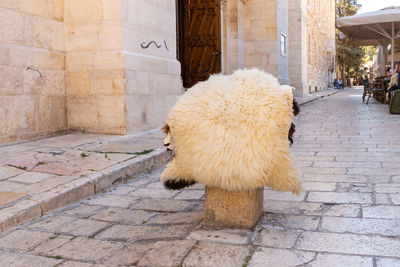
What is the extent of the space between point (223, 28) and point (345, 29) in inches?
202

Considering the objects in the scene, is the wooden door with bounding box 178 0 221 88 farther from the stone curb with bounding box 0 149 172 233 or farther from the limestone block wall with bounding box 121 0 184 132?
the stone curb with bounding box 0 149 172 233

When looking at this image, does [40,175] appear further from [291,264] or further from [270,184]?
[291,264]

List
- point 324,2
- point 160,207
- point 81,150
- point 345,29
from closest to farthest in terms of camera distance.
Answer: point 160,207
point 81,150
point 345,29
point 324,2

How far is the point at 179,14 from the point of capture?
11.6 m

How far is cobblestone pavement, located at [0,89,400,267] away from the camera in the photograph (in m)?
2.30

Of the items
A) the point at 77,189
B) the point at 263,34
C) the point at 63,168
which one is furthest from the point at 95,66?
the point at 263,34

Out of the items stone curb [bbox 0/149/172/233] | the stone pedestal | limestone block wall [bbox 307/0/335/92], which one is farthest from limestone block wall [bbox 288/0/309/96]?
the stone pedestal

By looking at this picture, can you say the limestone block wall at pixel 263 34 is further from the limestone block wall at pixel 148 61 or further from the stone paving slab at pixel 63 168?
the stone paving slab at pixel 63 168

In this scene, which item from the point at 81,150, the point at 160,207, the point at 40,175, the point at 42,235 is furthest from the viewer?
the point at 81,150

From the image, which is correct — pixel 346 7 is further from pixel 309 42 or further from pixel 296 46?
pixel 296 46

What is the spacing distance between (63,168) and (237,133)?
99.0 inches

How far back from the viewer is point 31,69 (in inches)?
225

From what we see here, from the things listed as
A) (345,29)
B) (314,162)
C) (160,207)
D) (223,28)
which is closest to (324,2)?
(345,29)

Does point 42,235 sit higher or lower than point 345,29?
lower
